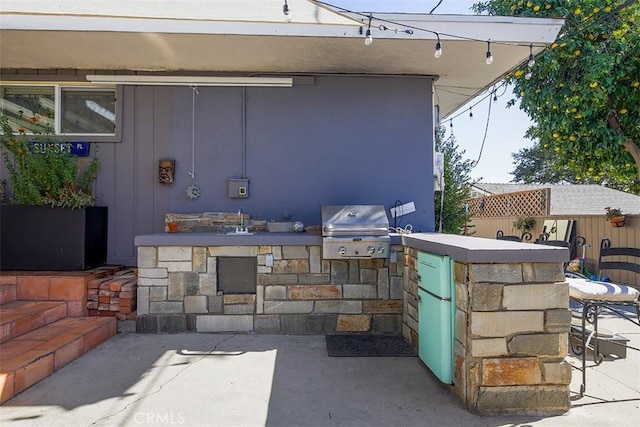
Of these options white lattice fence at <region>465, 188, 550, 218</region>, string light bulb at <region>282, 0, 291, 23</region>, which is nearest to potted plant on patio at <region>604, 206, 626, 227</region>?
white lattice fence at <region>465, 188, 550, 218</region>

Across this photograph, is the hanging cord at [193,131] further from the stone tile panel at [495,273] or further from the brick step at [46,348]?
the stone tile panel at [495,273]

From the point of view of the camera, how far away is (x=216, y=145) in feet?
13.5

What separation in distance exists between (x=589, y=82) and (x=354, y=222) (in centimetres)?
476

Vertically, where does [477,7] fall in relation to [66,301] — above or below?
above

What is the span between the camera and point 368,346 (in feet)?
10.1

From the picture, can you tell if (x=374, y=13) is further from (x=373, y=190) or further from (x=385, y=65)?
(x=373, y=190)

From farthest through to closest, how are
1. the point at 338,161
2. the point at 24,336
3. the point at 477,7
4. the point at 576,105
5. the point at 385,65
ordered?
the point at 477,7
the point at 576,105
the point at 338,161
the point at 385,65
the point at 24,336

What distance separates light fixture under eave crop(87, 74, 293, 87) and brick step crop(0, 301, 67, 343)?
2.42m

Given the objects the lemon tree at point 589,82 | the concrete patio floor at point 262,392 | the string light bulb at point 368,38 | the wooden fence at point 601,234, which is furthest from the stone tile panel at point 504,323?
the wooden fence at point 601,234

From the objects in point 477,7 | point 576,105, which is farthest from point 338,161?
point 477,7

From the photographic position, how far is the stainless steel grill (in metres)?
3.13

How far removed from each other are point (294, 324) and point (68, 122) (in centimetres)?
350

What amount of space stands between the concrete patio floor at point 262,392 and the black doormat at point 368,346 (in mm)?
94

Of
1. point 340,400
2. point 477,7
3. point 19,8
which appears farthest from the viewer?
point 477,7
